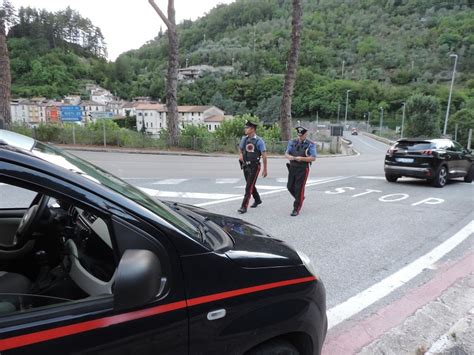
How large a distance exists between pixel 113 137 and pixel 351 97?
11786 centimetres

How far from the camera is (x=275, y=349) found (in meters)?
2.03

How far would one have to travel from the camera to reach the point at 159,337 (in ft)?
5.24

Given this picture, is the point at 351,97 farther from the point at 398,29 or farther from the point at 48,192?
the point at 48,192

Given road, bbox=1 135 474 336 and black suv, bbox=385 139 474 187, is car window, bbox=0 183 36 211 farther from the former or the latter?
black suv, bbox=385 139 474 187

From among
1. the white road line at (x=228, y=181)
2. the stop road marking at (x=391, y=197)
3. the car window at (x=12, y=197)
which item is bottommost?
the white road line at (x=228, y=181)

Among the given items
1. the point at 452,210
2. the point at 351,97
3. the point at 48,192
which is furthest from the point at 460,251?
the point at 351,97

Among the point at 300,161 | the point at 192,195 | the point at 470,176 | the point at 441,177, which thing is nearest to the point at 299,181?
the point at 300,161

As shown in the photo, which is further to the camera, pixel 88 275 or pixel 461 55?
pixel 461 55

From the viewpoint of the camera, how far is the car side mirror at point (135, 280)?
146 centimetres

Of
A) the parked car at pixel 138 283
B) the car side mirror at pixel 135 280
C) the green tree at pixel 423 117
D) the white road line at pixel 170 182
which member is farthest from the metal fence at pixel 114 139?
the green tree at pixel 423 117

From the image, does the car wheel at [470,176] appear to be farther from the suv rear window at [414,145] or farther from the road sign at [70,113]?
the road sign at [70,113]

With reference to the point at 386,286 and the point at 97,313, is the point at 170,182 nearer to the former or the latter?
the point at 386,286

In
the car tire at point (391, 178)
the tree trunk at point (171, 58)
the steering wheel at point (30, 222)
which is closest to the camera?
the steering wheel at point (30, 222)

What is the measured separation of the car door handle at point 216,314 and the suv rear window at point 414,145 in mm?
11042
